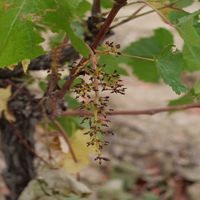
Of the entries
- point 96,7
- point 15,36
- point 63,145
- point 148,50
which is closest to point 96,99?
point 15,36

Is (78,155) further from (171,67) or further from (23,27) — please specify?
(23,27)

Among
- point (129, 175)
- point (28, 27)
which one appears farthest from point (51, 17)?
point (129, 175)

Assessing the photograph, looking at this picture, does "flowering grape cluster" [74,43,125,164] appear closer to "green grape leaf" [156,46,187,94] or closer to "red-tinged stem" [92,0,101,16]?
"green grape leaf" [156,46,187,94]

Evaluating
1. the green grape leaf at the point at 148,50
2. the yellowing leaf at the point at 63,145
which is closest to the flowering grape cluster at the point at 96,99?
the yellowing leaf at the point at 63,145

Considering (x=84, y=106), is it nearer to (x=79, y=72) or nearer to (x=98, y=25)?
(x=79, y=72)

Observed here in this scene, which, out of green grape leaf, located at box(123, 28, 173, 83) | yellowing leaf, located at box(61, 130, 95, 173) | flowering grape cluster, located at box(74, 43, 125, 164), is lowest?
flowering grape cluster, located at box(74, 43, 125, 164)

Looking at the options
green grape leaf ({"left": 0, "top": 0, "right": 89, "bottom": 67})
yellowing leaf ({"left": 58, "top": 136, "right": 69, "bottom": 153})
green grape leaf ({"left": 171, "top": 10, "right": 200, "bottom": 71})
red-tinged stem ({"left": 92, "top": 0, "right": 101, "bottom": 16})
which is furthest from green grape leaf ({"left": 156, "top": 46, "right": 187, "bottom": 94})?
yellowing leaf ({"left": 58, "top": 136, "right": 69, "bottom": 153})
